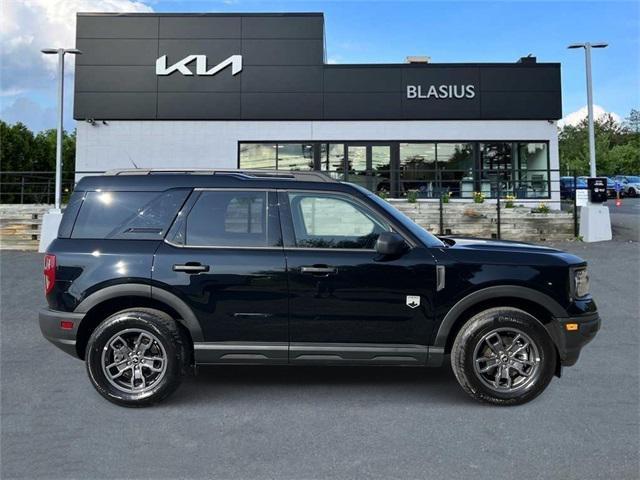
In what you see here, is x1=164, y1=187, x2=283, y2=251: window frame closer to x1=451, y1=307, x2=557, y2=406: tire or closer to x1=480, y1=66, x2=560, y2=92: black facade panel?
x1=451, y1=307, x2=557, y2=406: tire

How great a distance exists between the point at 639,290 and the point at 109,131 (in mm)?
18229

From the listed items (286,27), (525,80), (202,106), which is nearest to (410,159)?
(525,80)

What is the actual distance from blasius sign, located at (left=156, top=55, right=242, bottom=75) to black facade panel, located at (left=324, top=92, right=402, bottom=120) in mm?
3709

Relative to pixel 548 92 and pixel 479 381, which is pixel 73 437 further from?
pixel 548 92

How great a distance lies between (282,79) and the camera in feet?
64.6

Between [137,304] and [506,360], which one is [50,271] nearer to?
[137,304]

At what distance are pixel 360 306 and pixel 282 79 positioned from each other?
1709cm

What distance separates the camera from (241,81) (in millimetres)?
19719

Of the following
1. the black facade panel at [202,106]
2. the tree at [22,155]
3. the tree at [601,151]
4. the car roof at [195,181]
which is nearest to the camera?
the car roof at [195,181]

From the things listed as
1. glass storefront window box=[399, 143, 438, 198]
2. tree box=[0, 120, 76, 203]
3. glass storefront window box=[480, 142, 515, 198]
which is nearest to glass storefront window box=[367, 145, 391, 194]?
glass storefront window box=[399, 143, 438, 198]

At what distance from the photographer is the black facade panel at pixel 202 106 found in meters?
19.7

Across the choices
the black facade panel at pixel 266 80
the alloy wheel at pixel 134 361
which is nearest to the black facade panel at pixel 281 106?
the black facade panel at pixel 266 80

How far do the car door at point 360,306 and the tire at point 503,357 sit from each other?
34cm

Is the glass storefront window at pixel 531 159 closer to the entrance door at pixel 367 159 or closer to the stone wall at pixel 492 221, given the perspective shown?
the entrance door at pixel 367 159
